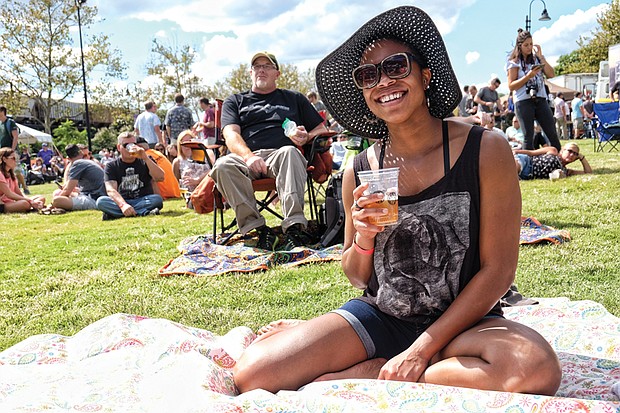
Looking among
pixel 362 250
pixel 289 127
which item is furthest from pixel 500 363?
pixel 289 127

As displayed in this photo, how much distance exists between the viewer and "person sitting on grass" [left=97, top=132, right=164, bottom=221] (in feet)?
29.2

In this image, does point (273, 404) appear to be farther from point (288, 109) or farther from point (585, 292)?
point (288, 109)

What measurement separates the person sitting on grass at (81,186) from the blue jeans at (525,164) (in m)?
7.20

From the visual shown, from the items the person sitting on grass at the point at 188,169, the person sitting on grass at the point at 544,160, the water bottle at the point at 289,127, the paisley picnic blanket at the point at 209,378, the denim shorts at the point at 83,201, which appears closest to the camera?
the paisley picnic blanket at the point at 209,378

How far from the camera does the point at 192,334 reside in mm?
3035

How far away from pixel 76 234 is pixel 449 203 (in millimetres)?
6437

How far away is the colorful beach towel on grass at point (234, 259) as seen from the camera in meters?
4.75

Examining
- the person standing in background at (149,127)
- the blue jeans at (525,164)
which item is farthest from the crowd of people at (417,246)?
the person standing in background at (149,127)

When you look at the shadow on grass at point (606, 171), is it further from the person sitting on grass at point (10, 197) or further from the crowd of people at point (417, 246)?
the person sitting on grass at point (10, 197)

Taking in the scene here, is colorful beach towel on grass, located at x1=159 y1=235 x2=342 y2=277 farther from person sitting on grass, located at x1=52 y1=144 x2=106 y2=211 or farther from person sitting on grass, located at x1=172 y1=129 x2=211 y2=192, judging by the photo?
person sitting on grass, located at x1=52 y1=144 x2=106 y2=211

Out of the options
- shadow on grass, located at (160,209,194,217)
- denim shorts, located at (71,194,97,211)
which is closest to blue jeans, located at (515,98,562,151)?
shadow on grass, located at (160,209,194,217)

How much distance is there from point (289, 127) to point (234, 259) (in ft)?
5.06

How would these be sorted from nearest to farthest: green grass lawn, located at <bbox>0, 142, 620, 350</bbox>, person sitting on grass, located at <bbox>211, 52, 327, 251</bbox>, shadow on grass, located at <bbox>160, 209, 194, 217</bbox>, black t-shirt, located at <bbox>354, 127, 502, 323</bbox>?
1. black t-shirt, located at <bbox>354, 127, 502, 323</bbox>
2. green grass lawn, located at <bbox>0, 142, 620, 350</bbox>
3. person sitting on grass, located at <bbox>211, 52, 327, 251</bbox>
4. shadow on grass, located at <bbox>160, 209, 194, 217</bbox>

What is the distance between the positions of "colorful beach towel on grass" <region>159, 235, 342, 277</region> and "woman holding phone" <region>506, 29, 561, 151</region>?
476 centimetres
